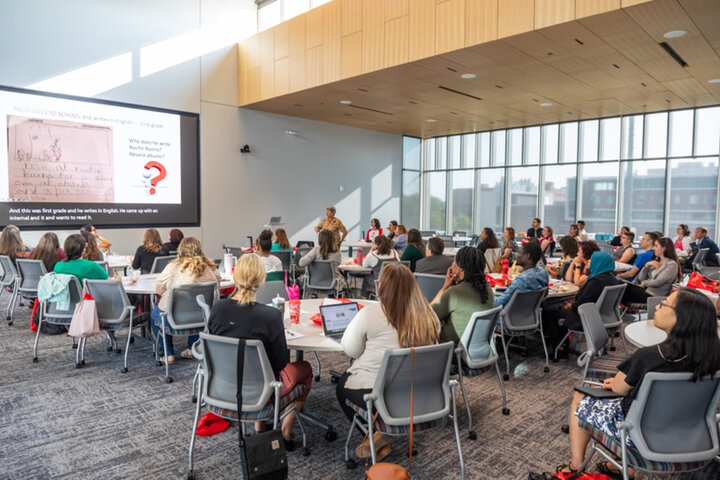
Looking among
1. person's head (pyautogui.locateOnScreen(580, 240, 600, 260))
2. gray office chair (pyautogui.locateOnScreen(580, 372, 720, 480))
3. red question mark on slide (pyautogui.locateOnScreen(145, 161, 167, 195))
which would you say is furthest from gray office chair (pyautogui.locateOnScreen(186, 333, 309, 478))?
red question mark on slide (pyautogui.locateOnScreen(145, 161, 167, 195))

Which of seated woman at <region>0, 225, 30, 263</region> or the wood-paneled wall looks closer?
the wood-paneled wall

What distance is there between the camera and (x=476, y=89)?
9.81m

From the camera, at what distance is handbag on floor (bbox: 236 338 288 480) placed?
249 cm

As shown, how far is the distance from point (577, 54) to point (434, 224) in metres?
10.0

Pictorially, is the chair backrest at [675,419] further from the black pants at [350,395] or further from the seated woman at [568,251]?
the seated woman at [568,251]

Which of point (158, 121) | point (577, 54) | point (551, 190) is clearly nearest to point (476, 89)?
point (577, 54)

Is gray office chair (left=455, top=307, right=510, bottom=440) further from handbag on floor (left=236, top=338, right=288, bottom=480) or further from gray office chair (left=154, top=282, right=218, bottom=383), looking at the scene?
gray office chair (left=154, top=282, right=218, bottom=383)

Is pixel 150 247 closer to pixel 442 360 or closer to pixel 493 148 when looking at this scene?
pixel 442 360

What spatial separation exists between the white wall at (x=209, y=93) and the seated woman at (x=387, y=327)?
861 cm

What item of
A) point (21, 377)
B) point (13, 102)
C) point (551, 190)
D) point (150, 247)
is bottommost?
point (21, 377)

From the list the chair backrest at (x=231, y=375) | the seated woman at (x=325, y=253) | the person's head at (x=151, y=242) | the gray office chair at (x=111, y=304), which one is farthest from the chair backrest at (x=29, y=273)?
the chair backrest at (x=231, y=375)

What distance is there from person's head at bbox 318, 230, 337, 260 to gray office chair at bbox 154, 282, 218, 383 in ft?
9.17

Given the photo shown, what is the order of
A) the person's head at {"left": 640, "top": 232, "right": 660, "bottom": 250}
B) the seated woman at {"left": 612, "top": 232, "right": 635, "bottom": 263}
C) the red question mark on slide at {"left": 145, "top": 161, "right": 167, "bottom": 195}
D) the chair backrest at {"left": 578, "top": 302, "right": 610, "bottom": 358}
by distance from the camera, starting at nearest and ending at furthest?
the chair backrest at {"left": 578, "top": 302, "right": 610, "bottom": 358}, the person's head at {"left": 640, "top": 232, "right": 660, "bottom": 250}, the seated woman at {"left": 612, "top": 232, "right": 635, "bottom": 263}, the red question mark on slide at {"left": 145, "top": 161, "right": 167, "bottom": 195}

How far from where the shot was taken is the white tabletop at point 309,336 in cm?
309
